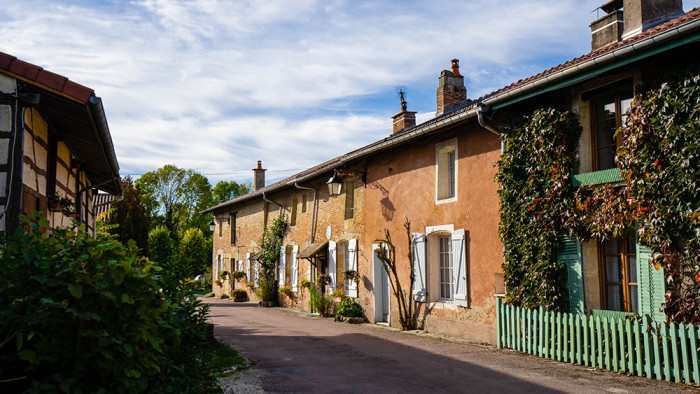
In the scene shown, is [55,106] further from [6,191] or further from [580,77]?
[580,77]

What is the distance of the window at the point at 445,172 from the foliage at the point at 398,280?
128 centimetres

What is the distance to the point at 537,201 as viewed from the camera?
860cm

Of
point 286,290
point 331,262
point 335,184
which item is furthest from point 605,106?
point 286,290

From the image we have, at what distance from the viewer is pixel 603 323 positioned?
7.30 m

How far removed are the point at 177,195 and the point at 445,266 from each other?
131ft

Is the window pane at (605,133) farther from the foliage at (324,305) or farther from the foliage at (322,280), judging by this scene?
the foliage at (322,280)

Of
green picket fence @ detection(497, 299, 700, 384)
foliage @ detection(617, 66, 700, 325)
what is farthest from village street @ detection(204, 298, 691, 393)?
foliage @ detection(617, 66, 700, 325)

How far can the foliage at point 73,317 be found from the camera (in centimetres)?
304

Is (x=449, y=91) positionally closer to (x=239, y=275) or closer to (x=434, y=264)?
(x=434, y=264)

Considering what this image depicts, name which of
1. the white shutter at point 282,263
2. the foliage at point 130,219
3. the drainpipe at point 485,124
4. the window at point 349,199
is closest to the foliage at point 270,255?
the white shutter at point 282,263

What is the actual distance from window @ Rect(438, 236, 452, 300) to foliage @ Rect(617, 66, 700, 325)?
476 centimetres

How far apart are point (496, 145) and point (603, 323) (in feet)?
12.2

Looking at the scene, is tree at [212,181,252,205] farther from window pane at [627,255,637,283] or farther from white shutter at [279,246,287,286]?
window pane at [627,255,637,283]

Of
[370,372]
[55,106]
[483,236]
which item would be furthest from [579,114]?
[55,106]
